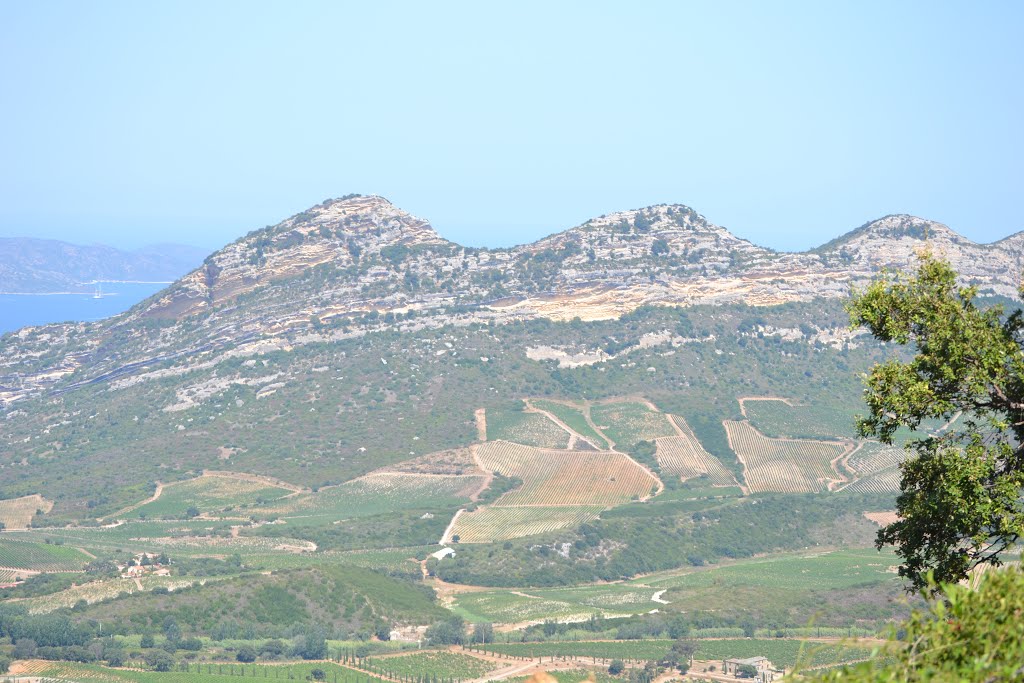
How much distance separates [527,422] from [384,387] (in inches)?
558

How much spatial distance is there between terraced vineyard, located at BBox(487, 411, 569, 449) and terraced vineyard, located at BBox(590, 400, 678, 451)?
4159 mm

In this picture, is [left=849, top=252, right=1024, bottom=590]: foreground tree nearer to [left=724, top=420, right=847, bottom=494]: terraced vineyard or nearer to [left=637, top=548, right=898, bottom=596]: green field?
[left=637, top=548, right=898, bottom=596]: green field

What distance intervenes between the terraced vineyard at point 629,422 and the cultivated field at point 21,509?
42700 millimetres

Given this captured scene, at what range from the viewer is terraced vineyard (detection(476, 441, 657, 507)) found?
8881 centimetres

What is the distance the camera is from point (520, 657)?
54.4 m

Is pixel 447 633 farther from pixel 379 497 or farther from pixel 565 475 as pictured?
pixel 565 475

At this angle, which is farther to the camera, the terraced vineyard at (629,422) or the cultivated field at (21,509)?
the terraced vineyard at (629,422)

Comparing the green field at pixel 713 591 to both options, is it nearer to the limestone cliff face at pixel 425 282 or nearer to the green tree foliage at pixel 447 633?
the green tree foliage at pixel 447 633

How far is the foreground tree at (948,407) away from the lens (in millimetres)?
18750

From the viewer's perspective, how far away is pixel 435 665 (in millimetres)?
53875

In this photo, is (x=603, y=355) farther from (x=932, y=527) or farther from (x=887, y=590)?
(x=932, y=527)

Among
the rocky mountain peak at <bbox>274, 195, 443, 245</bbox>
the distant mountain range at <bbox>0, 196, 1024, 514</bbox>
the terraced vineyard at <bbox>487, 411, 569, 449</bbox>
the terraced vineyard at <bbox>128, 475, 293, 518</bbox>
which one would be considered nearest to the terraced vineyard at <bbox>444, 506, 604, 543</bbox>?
the terraced vineyard at <bbox>487, 411, 569, 449</bbox>

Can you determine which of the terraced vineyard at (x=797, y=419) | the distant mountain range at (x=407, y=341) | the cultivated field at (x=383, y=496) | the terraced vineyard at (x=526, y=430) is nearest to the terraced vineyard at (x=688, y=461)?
the distant mountain range at (x=407, y=341)

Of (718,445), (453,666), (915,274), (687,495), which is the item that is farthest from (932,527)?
(718,445)
